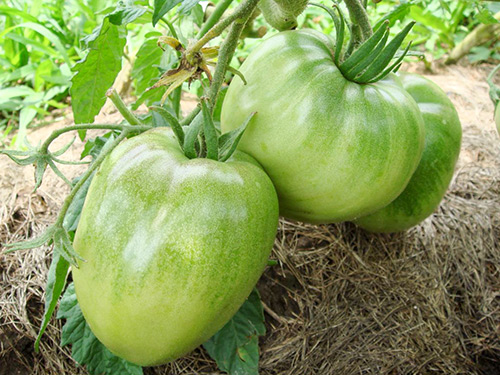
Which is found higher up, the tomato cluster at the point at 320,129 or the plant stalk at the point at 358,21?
the plant stalk at the point at 358,21

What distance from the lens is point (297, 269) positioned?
148 cm

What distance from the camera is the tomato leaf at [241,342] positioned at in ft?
4.00

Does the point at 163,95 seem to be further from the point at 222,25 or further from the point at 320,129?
the point at 320,129

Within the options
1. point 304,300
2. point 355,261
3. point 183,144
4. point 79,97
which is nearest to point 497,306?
point 355,261

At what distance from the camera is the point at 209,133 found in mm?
860

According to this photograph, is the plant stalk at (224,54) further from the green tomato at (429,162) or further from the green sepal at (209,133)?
the green tomato at (429,162)

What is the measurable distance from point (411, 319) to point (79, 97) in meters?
1.23

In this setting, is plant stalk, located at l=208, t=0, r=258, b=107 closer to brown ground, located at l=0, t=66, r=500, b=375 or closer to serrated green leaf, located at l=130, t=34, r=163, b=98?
serrated green leaf, located at l=130, t=34, r=163, b=98

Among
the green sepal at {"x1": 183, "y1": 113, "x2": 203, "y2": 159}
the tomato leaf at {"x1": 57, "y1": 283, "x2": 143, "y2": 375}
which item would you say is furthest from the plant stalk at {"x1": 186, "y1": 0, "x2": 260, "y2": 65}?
the tomato leaf at {"x1": 57, "y1": 283, "x2": 143, "y2": 375}

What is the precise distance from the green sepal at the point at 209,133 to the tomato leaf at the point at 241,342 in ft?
1.66

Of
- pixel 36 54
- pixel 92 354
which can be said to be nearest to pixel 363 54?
pixel 92 354

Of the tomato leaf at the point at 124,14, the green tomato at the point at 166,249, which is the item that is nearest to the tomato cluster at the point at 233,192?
the green tomato at the point at 166,249

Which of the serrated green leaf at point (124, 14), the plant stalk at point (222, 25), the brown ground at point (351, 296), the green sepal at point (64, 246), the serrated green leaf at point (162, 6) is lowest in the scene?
the brown ground at point (351, 296)

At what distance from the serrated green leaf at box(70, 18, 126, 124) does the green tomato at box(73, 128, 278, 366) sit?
419 mm
